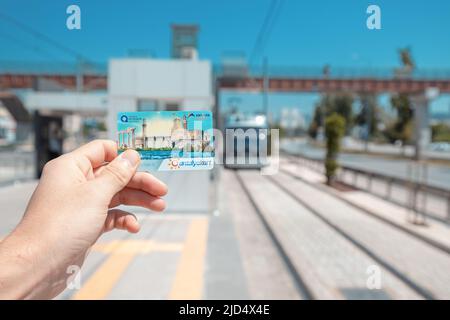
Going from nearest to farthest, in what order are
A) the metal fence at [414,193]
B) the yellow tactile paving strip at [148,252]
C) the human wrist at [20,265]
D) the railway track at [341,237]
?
the human wrist at [20,265] < the yellow tactile paving strip at [148,252] < the railway track at [341,237] < the metal fence at [414,193]

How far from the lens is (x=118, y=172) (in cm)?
105

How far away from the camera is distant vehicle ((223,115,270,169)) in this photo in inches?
46.2

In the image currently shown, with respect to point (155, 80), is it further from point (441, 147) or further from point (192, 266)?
point (441, 147)

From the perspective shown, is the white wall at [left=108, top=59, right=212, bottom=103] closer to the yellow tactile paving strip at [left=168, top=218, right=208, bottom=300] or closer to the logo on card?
the logo on card

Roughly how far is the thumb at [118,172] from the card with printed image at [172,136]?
0.05 metres

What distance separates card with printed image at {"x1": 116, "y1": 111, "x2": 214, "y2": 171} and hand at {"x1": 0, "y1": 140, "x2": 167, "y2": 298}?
7cm

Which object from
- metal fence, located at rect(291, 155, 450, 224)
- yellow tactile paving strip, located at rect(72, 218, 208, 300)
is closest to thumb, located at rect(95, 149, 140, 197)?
yellow tactile paving strip, located at rect(72, 218, 208, 300)

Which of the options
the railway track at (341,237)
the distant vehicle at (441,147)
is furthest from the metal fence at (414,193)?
the distant vehicle at (441,147)

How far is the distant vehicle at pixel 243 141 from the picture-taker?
117 cm

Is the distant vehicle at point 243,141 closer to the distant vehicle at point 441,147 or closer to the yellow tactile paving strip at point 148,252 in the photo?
the yellow tactile paving strip at point 148,252

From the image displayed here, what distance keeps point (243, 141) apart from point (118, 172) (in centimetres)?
43
